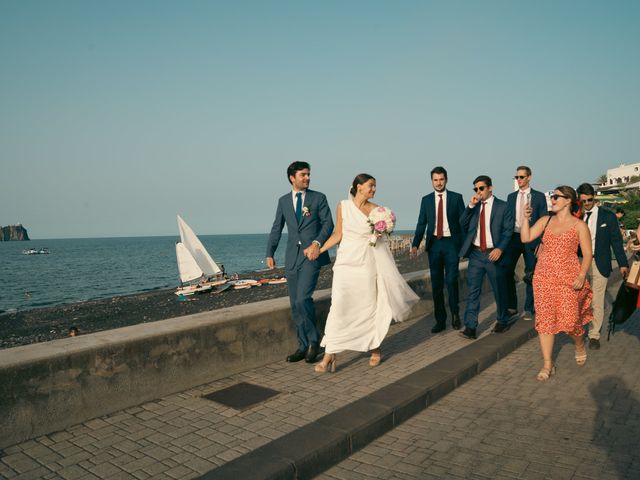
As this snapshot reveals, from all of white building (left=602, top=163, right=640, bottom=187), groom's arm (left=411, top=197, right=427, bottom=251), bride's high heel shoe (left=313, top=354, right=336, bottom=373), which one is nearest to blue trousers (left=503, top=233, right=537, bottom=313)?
groom's arm (left=411, top=197, right=427, bottom=251)

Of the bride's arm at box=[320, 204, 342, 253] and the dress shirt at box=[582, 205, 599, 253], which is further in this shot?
the dress shirt at box=[582, 205, 599, 253]

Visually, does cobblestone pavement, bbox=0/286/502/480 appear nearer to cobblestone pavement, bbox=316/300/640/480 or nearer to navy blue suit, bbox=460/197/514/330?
cobblestone pavement, bbox=316/300/640/480

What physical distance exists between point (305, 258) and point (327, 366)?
1312mm

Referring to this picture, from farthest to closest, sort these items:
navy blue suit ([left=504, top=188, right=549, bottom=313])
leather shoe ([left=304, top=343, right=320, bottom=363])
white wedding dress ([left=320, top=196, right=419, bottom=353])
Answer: navy blue suit ([left=504, top=188, right=549, bottom=313])
leather shoe ([left=304, top=343, right=320, bottom=363])
white wedding dress ([left=320, top=196, right=419, bottom=353])

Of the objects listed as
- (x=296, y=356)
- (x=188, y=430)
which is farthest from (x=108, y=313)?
(x=188, y=430)

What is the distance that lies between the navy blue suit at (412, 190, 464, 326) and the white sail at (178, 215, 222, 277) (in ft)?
117

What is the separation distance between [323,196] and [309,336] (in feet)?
5.80

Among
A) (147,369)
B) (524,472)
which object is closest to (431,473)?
(524,472)

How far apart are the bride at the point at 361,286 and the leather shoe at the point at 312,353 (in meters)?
0.23

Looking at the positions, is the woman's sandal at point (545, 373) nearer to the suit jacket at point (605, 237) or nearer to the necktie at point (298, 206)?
the suit jacket at point (605, 237)

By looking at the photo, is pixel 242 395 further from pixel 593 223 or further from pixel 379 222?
pixel 593 223

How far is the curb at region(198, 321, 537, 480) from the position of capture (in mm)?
3041

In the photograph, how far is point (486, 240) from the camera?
7.10 m

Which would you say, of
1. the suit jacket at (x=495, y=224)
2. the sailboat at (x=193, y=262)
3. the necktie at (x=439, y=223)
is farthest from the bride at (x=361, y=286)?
the sailboat at (x=193, y=262)
